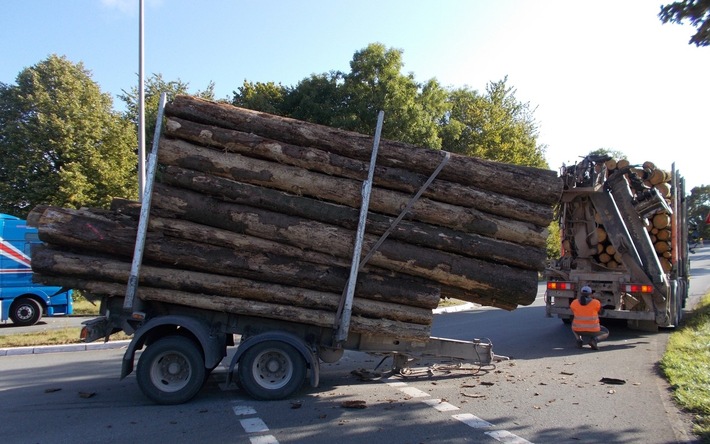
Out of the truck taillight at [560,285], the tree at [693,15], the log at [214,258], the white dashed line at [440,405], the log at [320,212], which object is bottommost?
the white dashed line at [440,405]

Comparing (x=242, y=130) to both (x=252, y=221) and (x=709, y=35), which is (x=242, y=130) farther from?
(x=709, y=35)

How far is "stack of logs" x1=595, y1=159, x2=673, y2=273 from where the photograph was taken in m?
11.5

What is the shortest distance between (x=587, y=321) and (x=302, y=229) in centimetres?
626

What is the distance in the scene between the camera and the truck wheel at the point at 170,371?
6.55 m

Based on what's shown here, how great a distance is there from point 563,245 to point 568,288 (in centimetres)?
115

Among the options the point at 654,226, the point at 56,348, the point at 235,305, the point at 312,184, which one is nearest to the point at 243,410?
the point at 235,305

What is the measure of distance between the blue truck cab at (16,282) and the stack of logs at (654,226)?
1448 centimetres

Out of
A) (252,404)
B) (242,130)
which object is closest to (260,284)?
(252,404)

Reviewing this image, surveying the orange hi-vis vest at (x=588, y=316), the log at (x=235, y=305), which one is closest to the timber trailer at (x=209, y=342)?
Result: the log at (x=235, y=305)

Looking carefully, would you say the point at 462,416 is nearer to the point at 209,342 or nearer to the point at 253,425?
the point at 253,425

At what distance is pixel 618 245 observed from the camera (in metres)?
11.0

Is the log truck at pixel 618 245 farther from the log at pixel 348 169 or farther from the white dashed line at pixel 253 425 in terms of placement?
the white dashed line at pixel 253 425

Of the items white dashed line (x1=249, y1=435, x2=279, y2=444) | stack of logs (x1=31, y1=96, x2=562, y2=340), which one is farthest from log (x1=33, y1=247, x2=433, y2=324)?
white dashed line (x1=249, y1=435, x2=279, y2=444)

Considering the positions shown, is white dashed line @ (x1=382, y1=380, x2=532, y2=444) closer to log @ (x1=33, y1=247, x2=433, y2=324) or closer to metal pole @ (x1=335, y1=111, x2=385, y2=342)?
log @ (x1=33, y1=247, x2=433, y2=324)
